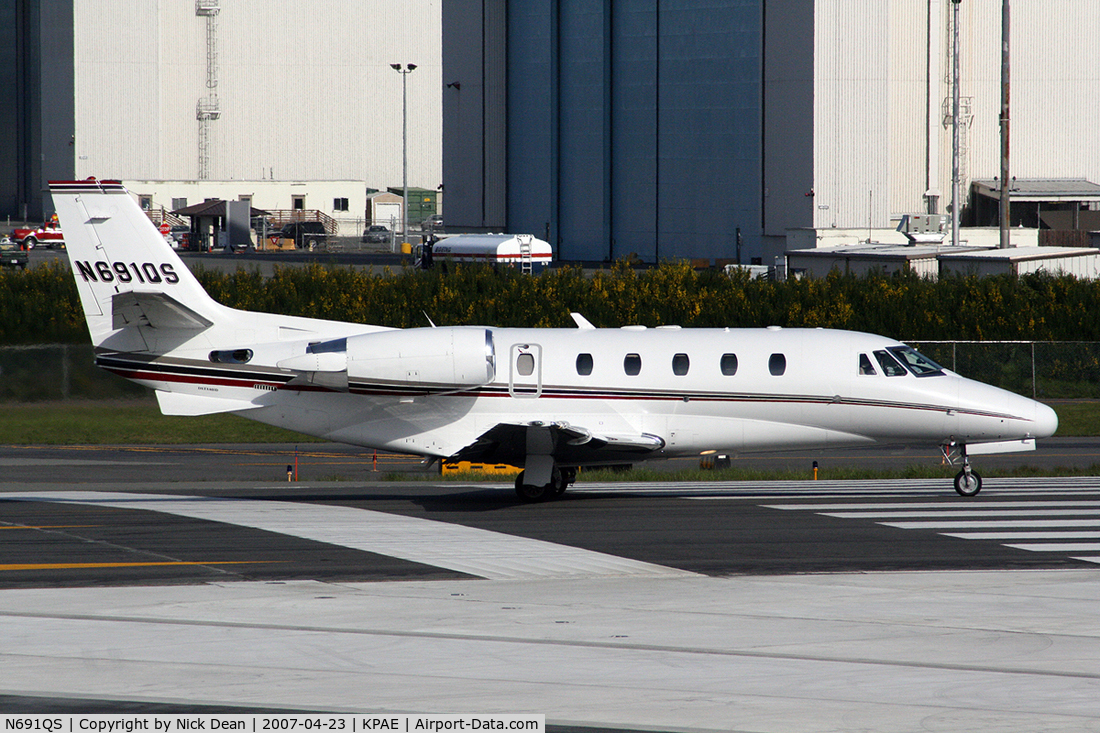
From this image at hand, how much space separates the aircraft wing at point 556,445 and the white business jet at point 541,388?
0.05m

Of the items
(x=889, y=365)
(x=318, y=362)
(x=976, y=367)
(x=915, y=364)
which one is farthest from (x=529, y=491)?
(x=976, y=367)

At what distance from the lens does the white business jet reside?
21.5 metres

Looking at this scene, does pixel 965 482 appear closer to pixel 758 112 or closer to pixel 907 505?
pixel 907 505

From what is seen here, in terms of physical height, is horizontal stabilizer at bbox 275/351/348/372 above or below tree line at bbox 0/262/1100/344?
below

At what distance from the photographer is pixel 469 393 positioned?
71.1 feet

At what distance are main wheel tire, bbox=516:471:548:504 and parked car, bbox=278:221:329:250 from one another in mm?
73355

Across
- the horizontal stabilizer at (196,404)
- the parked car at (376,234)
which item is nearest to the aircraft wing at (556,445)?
the horizontal stabilizer at (196,404)

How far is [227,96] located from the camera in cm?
10519

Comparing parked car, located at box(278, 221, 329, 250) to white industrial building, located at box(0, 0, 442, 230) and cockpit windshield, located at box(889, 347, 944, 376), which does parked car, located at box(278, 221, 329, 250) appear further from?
cockpit windshield, located at box(889, 347, 944, 376)

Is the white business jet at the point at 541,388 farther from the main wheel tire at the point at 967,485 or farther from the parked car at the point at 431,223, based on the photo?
the parked car at the point at 431,223

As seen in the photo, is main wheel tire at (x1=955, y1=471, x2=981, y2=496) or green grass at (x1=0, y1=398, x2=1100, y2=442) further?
green grass at (x1=0, y1=398, x2=1100, y2=442)

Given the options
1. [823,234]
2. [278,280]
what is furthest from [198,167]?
[278,280]

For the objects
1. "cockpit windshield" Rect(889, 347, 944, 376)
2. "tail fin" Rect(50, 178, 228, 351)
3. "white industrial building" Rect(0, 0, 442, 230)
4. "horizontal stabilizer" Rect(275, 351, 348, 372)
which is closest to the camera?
"horizontal stabilizer" Rect(275, 351, 348, 372)

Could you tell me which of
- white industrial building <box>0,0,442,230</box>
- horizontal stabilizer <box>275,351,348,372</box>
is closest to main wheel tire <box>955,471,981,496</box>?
horizontal stabilizer <box>275,351,348,372</box>
